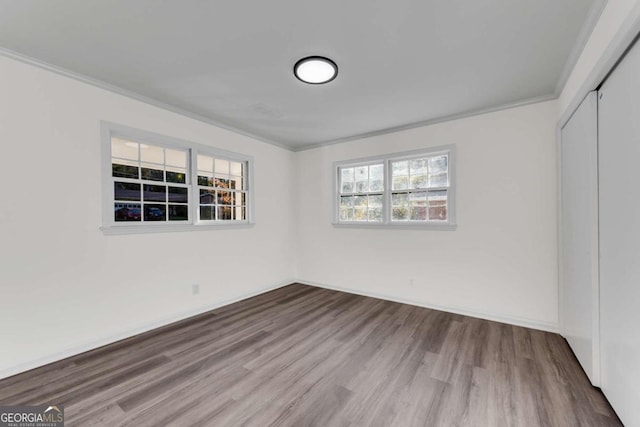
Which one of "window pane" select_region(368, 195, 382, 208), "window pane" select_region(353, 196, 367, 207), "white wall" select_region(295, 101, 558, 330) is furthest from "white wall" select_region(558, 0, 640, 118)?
"window pane" select_region(353, 196, 367, 207)

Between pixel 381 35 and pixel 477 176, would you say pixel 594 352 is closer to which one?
pixel 477 176

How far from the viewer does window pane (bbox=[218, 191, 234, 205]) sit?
3.87m

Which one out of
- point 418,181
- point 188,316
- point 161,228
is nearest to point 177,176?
point 161,228

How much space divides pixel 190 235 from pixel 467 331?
140 inches

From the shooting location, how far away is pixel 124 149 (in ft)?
9.41

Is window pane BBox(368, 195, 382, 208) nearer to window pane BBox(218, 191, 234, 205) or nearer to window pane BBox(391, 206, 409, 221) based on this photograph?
window pane BBox(391, 206, 409, 221)

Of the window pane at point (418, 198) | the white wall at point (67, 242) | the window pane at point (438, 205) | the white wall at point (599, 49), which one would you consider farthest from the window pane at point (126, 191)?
the white wall at point (599, 49)

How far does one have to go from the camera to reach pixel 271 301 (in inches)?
155

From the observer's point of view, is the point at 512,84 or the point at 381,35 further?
the point at 512,84

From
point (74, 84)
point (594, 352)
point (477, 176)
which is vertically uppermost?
point (74, 84)

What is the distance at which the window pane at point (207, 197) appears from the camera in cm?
361

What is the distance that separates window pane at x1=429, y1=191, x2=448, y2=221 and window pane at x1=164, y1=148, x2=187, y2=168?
3.41 metres

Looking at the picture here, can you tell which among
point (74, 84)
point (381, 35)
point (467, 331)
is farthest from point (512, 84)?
point (74, 84)

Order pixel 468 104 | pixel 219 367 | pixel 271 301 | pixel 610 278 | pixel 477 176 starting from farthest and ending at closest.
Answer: pixel 271 301, pixel 477 176, pixel 468 104, pixel 219 367, pixel 610 278
